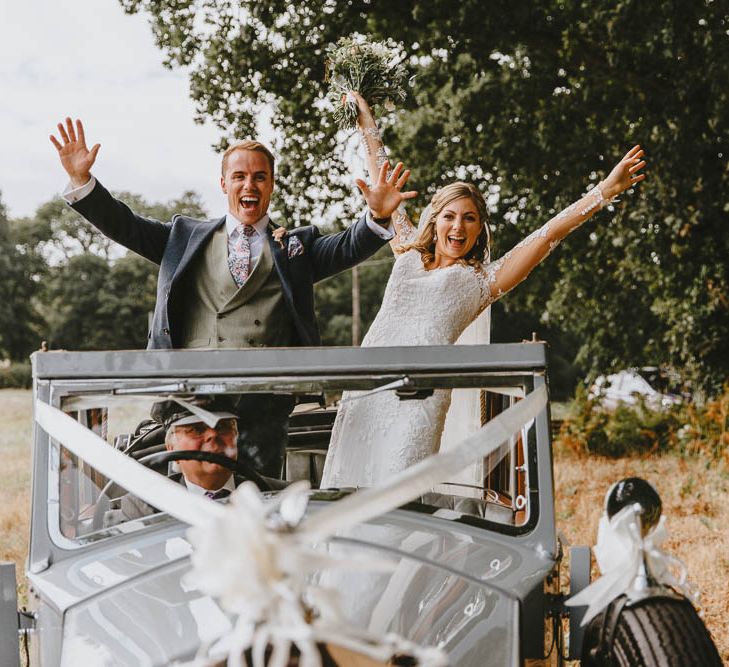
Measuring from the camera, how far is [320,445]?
2.84 meters

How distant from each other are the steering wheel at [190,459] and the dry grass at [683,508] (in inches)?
101

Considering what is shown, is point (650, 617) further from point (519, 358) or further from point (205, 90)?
point (205, 90)

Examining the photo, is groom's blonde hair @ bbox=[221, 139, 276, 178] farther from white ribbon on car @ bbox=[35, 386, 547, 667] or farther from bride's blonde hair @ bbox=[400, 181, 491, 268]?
white ribbon on car @ bbox=[35, 386, 547, 667]

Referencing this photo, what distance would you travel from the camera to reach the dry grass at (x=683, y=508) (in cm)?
516

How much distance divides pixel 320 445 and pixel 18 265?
40.6m

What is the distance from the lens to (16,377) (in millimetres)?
34875

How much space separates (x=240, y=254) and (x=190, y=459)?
1110 millimetres

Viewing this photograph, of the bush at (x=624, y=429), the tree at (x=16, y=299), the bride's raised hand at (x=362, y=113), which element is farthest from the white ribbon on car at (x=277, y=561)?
the tree at (x=16, y=299)

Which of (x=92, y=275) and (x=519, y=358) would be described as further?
(x=92, y=275)

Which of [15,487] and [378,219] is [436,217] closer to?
[378,219]

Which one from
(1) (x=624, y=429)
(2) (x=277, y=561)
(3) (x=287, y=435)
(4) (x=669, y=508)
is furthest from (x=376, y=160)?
(1) (x=624, y=429)

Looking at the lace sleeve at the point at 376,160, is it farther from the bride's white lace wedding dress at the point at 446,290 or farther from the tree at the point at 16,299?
the tree at the point at 16,299

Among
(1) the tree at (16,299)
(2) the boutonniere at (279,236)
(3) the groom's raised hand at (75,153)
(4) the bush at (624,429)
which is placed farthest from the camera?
(1) the tree at (16,299)

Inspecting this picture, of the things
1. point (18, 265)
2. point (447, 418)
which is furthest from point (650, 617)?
point (18, 265)
